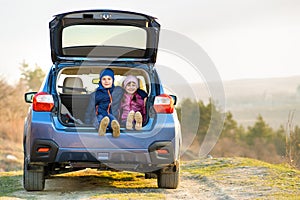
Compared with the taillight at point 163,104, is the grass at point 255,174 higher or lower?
lower

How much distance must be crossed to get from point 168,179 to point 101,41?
2.35m

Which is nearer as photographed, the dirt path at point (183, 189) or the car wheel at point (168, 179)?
the dirt path at point (183, 189)

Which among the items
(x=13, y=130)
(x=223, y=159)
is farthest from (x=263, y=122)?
(x=223, y=159)

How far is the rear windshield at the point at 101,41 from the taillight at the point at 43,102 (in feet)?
3.77

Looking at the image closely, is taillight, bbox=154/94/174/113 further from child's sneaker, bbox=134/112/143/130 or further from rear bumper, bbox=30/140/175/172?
rear bumper, bbox=30/140/175/172

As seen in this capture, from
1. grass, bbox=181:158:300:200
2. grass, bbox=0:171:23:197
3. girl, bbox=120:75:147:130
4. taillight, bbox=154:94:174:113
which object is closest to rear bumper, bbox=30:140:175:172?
taillight, bbox=154:94:174:113

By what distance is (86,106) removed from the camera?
29.3 ft

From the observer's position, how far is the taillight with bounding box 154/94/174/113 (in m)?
8.03

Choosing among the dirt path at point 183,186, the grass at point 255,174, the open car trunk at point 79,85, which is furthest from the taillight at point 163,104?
the grass at point 255,174

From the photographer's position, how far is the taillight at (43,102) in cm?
785

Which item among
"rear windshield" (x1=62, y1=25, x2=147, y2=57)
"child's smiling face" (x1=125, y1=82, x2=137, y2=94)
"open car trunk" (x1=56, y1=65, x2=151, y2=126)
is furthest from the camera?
"rear windshield" (x1=62, y1=25, x2=147, y2=57)

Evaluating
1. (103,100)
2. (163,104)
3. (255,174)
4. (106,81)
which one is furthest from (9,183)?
(255,174)

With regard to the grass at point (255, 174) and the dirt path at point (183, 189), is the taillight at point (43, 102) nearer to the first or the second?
the dirt path at point (183, 189)

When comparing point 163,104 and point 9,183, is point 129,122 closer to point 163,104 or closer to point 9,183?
point 163,104
